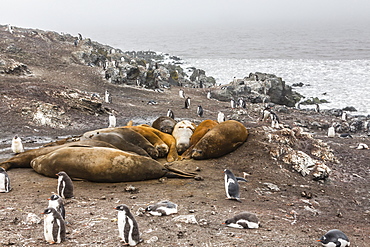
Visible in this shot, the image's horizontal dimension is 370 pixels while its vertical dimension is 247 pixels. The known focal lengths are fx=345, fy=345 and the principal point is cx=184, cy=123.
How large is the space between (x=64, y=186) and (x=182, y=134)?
211 inches

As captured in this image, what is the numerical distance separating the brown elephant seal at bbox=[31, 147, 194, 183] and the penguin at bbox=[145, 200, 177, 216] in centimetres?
229

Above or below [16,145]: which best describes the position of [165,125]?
above

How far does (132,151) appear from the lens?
1034 cm

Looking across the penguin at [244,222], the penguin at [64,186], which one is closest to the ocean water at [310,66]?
the penguin at [244,222]

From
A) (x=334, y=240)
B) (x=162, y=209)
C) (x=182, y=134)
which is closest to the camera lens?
(x=334, y=240)

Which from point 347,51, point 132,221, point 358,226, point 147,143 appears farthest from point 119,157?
point 347,51

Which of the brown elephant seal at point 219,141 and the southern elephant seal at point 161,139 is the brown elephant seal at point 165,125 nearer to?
the southern elephant seal at point 161,139

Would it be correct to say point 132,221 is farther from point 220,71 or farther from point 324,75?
point 220,71

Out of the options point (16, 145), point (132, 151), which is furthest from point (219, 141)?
point (16, 145)

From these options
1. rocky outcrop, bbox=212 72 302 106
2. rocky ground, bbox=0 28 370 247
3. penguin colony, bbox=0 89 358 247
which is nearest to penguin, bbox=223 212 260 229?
penguin colony, bbox=0 89 358 247

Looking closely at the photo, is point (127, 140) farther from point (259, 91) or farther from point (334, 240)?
point (259, 91)

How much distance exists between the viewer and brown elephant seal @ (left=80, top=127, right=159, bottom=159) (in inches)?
412

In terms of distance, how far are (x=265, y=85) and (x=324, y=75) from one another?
1874cm

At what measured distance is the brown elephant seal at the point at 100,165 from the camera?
887 centimetres
